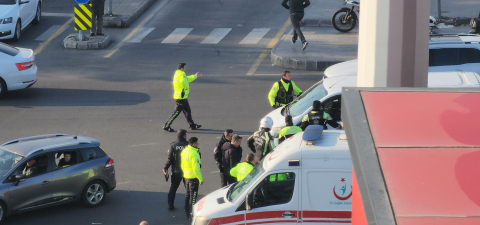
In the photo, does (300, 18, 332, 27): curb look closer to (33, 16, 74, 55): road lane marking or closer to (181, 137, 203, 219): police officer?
(33, 16, 74, 55): road lane marking

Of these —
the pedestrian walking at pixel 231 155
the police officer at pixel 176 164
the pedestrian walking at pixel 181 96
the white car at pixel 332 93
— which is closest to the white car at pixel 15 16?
the pedestrian walking at pixel 181 96

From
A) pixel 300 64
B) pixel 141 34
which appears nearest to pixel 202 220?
pixel 300 64

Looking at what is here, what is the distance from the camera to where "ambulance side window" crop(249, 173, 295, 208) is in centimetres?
845

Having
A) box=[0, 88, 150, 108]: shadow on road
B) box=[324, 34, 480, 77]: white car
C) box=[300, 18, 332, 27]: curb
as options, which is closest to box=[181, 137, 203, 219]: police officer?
box=[324, 34, 480, 77]: white car

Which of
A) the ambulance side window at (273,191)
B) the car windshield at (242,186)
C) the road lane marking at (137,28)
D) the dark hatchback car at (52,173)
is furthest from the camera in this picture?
the road lane marking at (137,28)

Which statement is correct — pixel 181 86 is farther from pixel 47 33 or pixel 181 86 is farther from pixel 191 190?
pixel 47 33

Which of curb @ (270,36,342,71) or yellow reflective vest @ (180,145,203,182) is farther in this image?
curb @ (270,36,342,71)

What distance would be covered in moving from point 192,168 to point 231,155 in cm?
82

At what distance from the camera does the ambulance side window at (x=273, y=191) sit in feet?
27.7

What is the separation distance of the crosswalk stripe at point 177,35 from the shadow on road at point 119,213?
1243 centimetres

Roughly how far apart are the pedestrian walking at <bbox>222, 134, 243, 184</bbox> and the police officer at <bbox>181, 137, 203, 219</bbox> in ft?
2.21

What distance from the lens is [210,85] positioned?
61.6 ft

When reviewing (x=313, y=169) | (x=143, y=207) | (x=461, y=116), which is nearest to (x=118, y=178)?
(x=143, y=207)

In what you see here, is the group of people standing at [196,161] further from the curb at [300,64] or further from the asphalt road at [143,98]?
the curb at [300,64]
